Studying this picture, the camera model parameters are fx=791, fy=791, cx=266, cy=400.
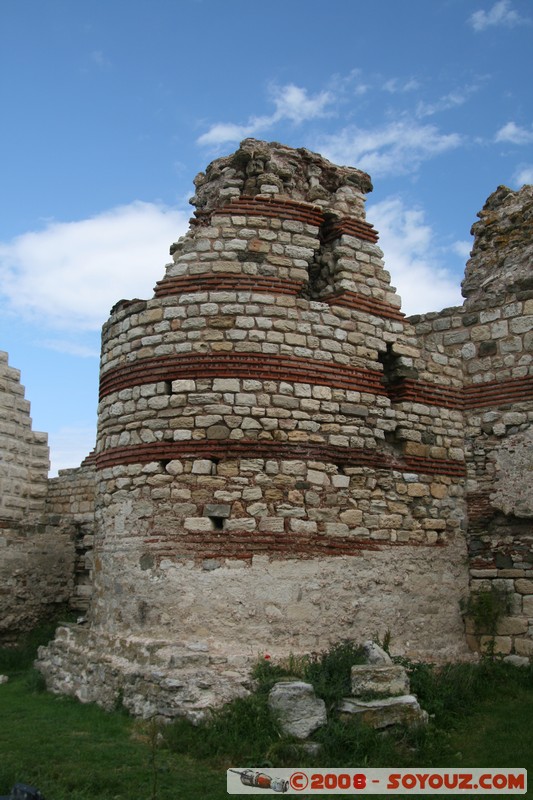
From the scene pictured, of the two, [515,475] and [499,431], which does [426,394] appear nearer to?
[499,431]

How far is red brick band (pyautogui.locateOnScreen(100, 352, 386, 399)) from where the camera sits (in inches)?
339

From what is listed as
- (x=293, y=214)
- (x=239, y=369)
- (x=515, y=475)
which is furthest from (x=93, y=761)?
(x=293, y=214)

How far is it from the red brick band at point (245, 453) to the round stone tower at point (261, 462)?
2 centimetres

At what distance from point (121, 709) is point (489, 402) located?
231 inches

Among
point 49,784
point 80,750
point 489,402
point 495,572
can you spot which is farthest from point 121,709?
point 489,402

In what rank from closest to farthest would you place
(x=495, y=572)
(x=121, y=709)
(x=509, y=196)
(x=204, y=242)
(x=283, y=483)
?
(x=121, y=709) < (x=283, y=483) < (x=204, y=242) < (x=495, y=572) < (x=509, y=196)

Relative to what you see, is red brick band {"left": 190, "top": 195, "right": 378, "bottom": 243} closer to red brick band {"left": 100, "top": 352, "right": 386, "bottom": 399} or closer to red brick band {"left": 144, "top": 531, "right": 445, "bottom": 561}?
red brick band {"left": 100, "top": 352, "right": 386, "bottom": 399}

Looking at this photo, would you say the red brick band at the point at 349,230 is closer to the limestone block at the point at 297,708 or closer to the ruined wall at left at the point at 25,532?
the limestone block at the point at 297,708

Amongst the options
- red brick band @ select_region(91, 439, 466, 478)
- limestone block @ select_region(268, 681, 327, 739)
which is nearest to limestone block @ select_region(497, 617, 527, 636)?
red brick band @ select_region(91, 439, 466, 478)

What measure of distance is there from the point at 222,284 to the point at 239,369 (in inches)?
41.0

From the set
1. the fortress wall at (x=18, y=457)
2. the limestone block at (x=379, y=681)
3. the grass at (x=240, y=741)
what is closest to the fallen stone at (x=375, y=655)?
the grass at (x=240, y=741)

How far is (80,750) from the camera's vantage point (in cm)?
661

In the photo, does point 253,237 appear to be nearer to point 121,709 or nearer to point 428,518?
point 428,518

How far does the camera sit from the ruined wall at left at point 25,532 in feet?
40.8
